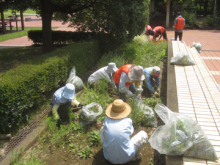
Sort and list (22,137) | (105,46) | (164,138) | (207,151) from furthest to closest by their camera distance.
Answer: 1. (105,46)
2. (22,137)
3. (164,138)
4. (207,151)

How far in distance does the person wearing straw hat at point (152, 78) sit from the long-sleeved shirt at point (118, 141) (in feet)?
7.73

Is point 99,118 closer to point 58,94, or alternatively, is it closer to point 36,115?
point 58,94

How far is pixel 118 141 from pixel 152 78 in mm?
2877

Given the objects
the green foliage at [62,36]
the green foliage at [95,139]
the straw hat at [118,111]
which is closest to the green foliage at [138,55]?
the green foliage at [62,36]

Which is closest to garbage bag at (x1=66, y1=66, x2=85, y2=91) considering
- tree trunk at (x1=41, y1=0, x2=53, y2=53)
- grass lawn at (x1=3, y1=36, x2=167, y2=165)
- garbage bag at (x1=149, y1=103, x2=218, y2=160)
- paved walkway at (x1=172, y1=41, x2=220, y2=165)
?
grass lawn at (x1=3, y1=36, x2=167, y2=165)

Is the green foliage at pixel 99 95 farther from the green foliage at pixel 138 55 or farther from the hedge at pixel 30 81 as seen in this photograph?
the green foliage at pixel 138 55

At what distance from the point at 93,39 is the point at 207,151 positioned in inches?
253

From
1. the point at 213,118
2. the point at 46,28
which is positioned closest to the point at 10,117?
the point at 213,118

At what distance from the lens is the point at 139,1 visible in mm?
8469

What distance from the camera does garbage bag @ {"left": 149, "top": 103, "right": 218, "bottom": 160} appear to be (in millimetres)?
2830

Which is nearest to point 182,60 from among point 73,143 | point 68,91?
point 68,91

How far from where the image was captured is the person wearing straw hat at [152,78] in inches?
204

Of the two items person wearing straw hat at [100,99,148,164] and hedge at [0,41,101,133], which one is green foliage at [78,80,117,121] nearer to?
hedge at [0,41,101,133]

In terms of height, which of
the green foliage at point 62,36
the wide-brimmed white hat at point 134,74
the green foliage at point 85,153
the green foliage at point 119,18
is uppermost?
the green foliage at point 119,18
